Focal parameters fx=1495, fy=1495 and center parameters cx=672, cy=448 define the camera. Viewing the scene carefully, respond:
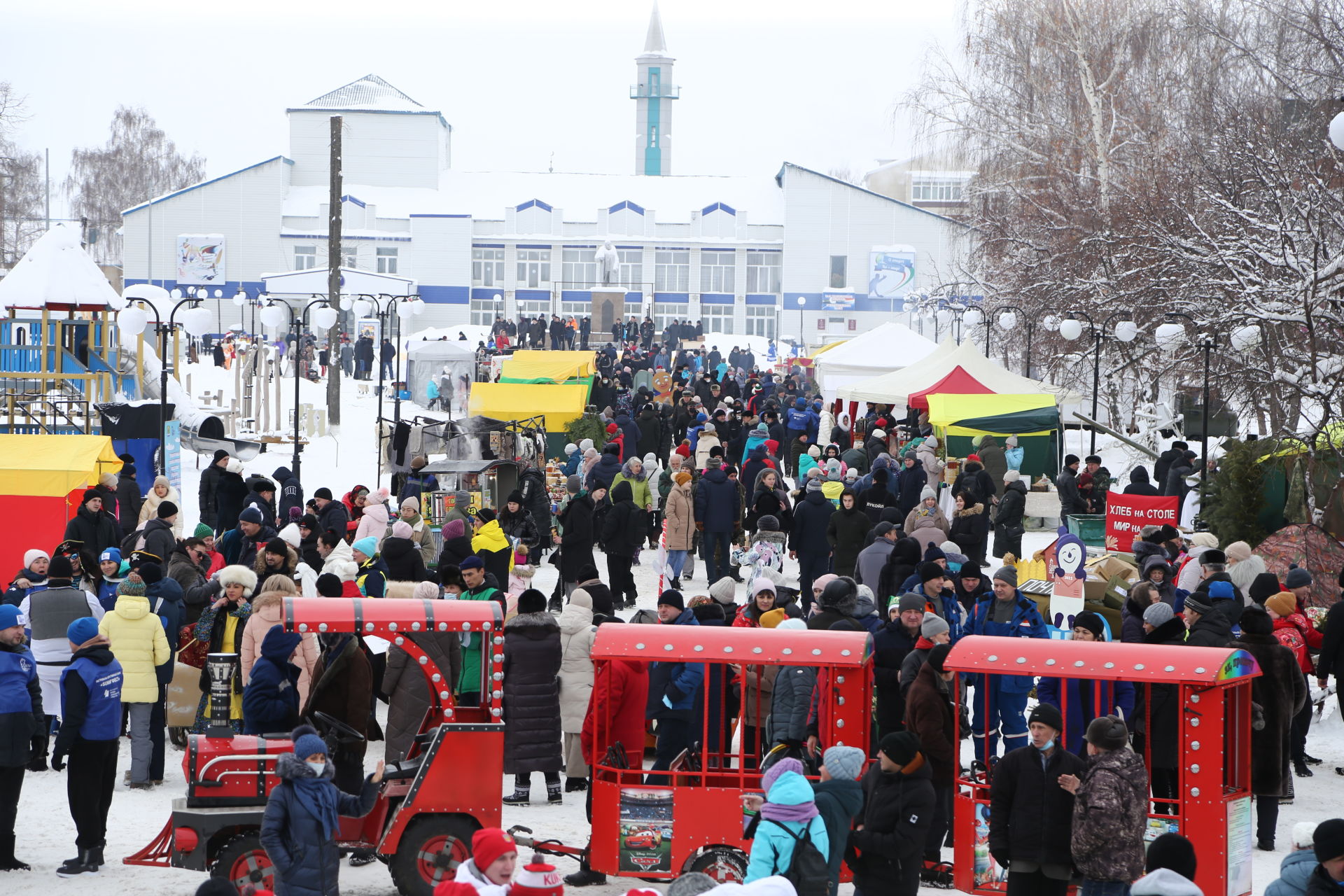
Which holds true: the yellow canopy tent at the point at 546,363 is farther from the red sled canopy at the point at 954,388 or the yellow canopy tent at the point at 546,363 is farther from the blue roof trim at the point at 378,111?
the blue roof trim at the point at 378,111

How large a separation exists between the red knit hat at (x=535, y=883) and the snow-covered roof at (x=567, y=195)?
201ft

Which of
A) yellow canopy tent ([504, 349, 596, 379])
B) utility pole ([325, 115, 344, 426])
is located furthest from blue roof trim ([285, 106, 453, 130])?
yellow canopy tent ([504, 349, 596, 379])

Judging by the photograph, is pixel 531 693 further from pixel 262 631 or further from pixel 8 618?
pixel 8 618

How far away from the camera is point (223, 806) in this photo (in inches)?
267

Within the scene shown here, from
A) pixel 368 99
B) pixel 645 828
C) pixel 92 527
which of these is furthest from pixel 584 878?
pixel 368 99

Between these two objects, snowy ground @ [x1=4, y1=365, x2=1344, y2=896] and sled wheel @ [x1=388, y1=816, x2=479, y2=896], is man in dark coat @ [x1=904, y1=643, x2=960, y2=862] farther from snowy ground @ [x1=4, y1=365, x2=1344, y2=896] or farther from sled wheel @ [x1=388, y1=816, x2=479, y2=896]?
sled wheel @ [x1=388, y1=816, x2=479, y2=896]

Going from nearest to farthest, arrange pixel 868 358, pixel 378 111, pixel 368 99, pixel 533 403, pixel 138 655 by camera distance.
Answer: pixel 138 655
pixel 533 403
pixel 868 358
pixel 378 111
pixel 368 99

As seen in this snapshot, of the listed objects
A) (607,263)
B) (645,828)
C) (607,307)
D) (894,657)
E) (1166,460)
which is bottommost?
(645,828)

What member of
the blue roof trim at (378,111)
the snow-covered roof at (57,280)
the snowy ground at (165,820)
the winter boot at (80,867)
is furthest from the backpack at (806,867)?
the blue roof trim at (378,111)

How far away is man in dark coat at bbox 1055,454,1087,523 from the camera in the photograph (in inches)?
674

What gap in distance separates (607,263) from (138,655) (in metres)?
54.7

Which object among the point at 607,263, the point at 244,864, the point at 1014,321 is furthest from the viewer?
the point at 607,263

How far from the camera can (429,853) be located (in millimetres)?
6961

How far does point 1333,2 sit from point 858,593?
20046 mm
